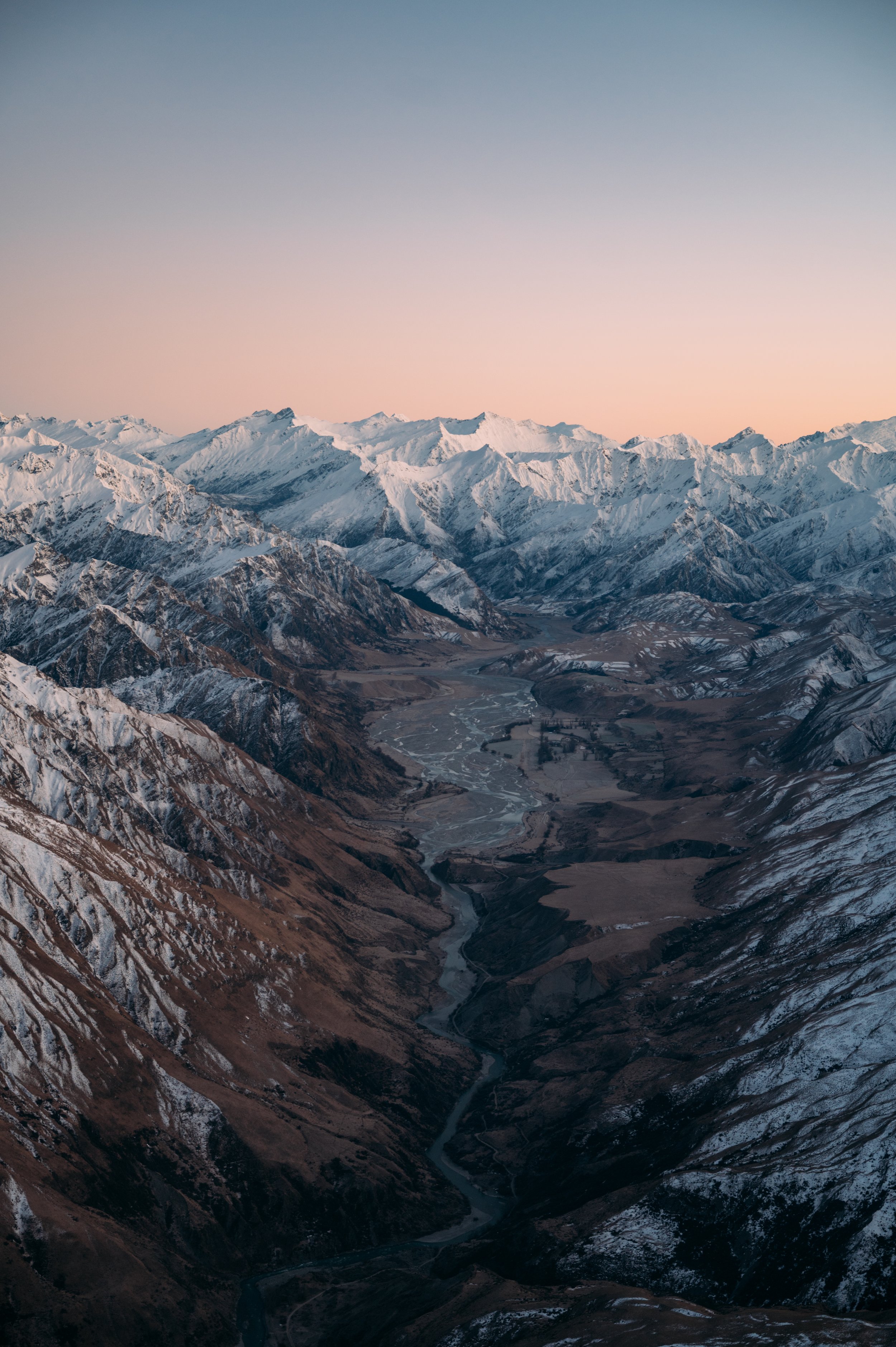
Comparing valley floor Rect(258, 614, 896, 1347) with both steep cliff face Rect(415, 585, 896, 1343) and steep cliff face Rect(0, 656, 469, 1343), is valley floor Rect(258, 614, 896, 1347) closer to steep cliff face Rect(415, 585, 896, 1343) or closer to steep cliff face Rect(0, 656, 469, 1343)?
steep cliff face Rect(415, 585, 896, 1343)

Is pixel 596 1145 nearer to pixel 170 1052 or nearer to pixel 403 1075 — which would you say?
pixel 403 1075

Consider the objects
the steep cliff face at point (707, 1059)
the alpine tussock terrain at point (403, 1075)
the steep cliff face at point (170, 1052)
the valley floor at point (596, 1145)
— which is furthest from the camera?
the steep cliff face at point (170, 1052)

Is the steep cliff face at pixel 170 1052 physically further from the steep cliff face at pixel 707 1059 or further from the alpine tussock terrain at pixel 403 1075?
the steep cliff face at pixel 707 1059

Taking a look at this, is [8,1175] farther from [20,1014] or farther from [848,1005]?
[848,1005]

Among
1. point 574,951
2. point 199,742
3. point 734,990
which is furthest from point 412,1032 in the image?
point 199,742

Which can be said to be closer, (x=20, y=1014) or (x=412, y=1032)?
(x=20, y=1014)

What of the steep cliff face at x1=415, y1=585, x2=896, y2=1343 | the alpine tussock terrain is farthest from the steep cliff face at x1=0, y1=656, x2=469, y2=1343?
the steep cliff face at x1=415, y1=585, x2=896, y2=1343

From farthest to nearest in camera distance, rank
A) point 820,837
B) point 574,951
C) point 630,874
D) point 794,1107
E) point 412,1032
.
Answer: point 630,874 → point 820,837 → point 574,951 → point 412,1032 → point 794,1107

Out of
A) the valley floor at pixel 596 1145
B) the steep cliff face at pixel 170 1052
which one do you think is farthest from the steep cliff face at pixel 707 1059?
the steep cliff face at pixel 170 1052
